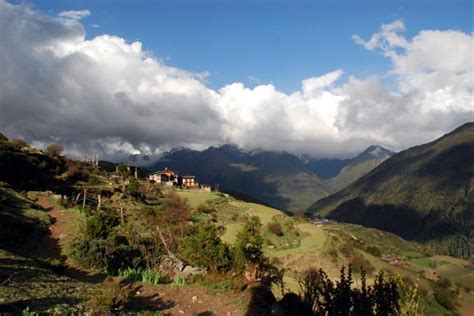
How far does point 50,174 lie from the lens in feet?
172

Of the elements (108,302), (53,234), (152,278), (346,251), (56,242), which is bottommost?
(346,251)

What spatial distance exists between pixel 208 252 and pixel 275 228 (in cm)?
3848

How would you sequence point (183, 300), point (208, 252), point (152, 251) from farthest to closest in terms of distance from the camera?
point (152, 251)
point (208, 252)
point (183, 300)

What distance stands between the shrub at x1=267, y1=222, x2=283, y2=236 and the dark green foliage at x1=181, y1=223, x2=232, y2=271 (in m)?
34.6

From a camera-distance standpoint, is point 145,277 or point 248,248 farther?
point 248,248

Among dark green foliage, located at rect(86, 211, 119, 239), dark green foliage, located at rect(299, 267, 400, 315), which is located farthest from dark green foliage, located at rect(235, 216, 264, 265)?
dark green foliage, located at rect(299, 267, 400, 315)

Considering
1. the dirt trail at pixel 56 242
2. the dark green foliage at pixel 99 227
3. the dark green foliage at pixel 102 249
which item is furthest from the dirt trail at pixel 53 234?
the dark green foliage at pixel 99 227

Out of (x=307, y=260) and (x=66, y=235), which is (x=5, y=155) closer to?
(x=66, y=235)

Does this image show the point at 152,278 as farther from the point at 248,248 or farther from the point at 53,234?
the point at 53,234

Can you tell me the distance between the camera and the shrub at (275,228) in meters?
59.7

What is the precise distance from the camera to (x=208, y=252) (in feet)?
76.0

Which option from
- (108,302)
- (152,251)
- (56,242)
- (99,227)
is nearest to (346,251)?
(152,251)

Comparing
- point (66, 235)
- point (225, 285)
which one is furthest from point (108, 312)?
point (66, 235)

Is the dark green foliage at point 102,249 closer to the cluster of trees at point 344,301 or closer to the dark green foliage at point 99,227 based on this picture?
the dark green foliage at point 99,227
